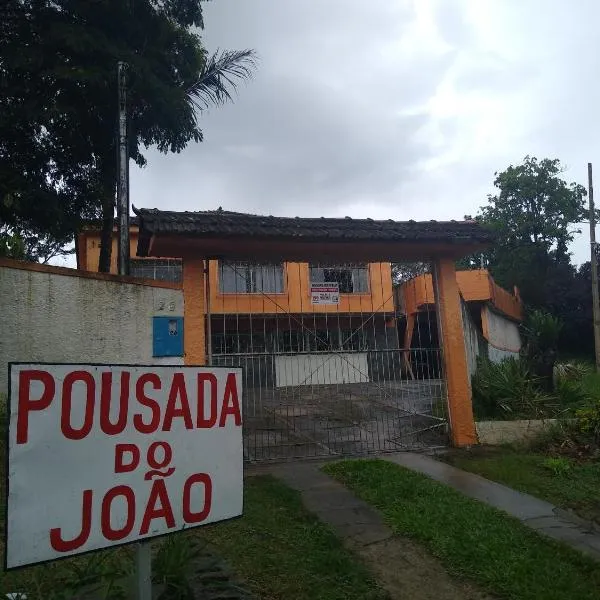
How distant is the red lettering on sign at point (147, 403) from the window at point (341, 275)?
5655mm

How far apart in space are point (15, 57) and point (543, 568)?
1093 centimetres

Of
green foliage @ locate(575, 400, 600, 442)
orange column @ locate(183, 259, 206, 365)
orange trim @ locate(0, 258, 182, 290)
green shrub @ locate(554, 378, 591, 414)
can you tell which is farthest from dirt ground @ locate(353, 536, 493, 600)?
green shrub @ locate(554, 378, 591, 414)

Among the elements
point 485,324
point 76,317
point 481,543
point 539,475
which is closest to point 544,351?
point 539,475

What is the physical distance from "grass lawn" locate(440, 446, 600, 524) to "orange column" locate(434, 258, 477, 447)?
37 centimetres

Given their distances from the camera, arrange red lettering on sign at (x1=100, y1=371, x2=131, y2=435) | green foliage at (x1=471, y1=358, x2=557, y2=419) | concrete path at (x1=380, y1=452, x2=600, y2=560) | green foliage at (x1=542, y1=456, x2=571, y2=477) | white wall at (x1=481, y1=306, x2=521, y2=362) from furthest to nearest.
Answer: white wall at (x1=481, y1=306, x2=521, y2=362)
green foliage at (x1=471, y1=358, x2=557, y2=419)
green foliage at (x1=542, y1=456, x2=571, y2=477)
concrete path at (x1=380, y1=452, x2=600, y2=560)
red lettering on sign at (x1=100, y1=371, x2=131, y2=435)

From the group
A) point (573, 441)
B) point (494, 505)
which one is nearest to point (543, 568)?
point (494, 505)

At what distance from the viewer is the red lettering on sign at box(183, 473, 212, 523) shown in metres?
2.12

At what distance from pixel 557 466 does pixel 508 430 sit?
1439 millimetres

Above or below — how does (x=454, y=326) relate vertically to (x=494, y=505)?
above

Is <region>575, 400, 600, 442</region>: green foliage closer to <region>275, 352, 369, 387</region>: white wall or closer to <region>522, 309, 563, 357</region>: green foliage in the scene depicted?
<region>522, 309, 563, 357</region>: green foliage

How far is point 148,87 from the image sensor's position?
1047 centimetres

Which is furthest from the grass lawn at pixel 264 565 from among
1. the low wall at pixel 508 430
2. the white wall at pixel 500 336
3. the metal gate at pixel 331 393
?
the white wall at pixel 500 336

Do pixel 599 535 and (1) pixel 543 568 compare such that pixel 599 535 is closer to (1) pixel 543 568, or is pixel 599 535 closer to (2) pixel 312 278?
(1) pixel 543 568

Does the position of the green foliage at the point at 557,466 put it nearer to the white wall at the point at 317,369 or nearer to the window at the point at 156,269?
the white wall at the point at 317,369
